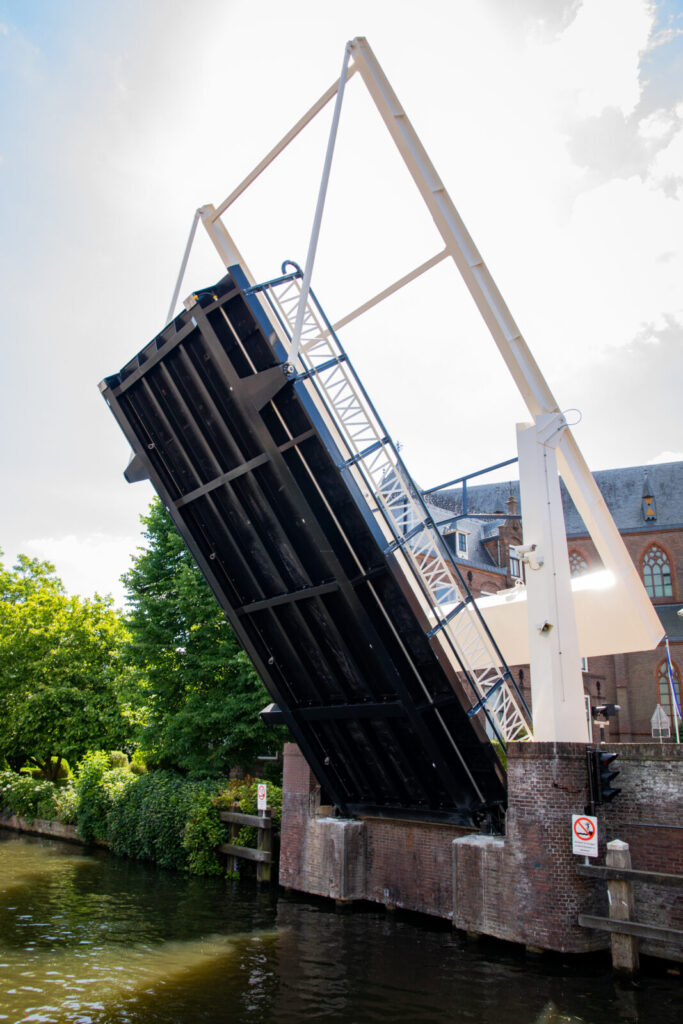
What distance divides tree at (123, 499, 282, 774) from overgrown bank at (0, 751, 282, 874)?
0.81m

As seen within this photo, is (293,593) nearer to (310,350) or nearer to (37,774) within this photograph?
(310,350)

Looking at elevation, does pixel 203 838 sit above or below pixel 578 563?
below

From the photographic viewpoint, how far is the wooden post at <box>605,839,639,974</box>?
8.02 meters

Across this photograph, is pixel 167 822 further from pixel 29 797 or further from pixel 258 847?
pixel 29 797

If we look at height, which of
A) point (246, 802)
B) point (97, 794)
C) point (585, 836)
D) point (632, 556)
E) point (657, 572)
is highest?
point (632, 556)

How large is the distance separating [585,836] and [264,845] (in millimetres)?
7829

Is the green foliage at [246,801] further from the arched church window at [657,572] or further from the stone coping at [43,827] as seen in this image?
the arched church window at [657,572]

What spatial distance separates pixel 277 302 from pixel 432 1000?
774cm

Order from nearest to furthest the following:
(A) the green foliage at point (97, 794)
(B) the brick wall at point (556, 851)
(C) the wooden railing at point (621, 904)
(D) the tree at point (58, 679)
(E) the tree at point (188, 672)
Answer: (C) the wooden railing at point (621, 904) → (B) the brick wall at point (556, 851) → (E) the tree at point (188, 672) → (A) the green foliage at point (97, 794) → (D) the tree at point (58, 679)

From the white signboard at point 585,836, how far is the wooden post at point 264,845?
24.5ft

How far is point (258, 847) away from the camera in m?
14.7

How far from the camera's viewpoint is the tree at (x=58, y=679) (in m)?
25.0

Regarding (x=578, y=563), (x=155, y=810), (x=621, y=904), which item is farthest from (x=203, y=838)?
(x=578, y=563)

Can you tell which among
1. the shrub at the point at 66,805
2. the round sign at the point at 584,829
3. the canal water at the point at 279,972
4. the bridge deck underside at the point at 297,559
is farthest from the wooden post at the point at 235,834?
the round sign at the point at 584,829
